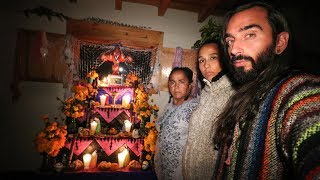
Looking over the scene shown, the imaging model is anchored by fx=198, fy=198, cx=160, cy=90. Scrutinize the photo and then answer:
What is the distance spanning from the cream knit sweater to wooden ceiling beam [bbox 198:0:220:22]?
4.85 meters

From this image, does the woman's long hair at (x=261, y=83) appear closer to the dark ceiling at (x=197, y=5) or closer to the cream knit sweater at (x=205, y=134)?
the cream knit sweater at (x=205, y=134)

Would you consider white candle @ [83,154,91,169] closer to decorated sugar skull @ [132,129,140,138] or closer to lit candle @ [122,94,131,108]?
decorated sugar skull @ [132,129,140,138]

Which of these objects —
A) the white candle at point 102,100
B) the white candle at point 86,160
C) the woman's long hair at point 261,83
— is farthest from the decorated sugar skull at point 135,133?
the woman's long hair at point 261,83

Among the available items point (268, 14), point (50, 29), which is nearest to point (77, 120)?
point (50, 29)

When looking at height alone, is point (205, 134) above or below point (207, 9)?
below

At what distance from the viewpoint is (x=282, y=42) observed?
A: 1.35m

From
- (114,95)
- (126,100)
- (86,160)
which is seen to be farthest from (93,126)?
(126,100)

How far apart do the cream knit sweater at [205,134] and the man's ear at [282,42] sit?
3.40ft

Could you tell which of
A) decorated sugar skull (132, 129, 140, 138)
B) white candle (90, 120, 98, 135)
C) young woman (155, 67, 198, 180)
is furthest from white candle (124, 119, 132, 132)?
young woman (155, 67, 198, 180)

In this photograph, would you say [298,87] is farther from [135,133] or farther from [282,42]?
[135,133]

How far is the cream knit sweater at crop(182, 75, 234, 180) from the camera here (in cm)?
230

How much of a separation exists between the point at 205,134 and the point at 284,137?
1486 mm

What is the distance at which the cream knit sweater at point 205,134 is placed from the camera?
2297 millimetres

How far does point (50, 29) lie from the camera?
21.6 ft
